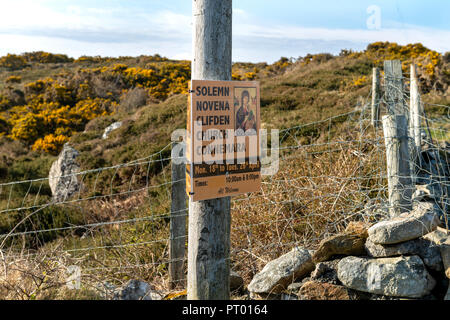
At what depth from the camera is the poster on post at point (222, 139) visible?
8.88ft

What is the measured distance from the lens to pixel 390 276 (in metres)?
2.94

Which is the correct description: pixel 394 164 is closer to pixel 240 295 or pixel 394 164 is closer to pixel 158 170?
pixel 240 295

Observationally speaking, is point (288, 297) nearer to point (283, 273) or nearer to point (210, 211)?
point (283, 273)

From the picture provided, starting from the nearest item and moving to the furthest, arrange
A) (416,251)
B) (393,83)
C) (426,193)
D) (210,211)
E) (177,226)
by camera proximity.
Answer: (210,211), (416,251), (177,226), (426,193), (393,83)

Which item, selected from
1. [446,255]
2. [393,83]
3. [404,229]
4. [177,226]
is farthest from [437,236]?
[393,83]

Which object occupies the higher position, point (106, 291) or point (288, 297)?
point (106, 291)

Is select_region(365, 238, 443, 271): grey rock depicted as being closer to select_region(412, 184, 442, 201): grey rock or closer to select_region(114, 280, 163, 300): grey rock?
select_region(412, 184, 442, 201): grey rock

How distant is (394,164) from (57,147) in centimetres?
1651

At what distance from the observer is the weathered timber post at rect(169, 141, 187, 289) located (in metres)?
3.84

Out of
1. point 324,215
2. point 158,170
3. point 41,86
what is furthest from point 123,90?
point 324,215

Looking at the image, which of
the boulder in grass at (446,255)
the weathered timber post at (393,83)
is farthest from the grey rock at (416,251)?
the weathered timber post at (393,83)

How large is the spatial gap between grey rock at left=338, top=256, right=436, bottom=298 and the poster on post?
3.22 ft

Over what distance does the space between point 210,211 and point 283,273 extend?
902 millimetres
